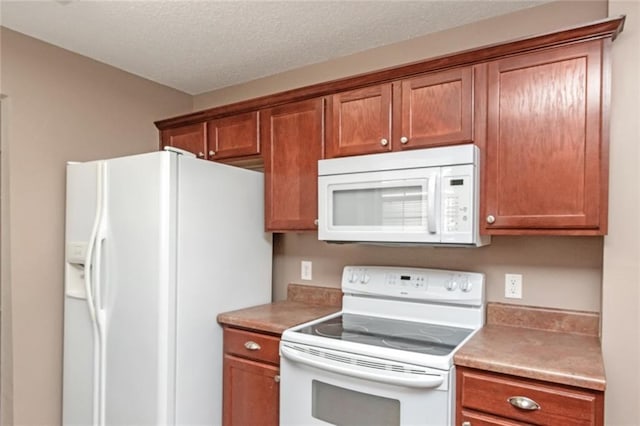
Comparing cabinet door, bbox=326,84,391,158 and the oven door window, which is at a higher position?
cabinet door, bbox=326,84,391,158

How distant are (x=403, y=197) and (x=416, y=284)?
511 mm

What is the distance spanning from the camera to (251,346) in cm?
209

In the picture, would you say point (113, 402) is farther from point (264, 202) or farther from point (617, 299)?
point (617, 299)

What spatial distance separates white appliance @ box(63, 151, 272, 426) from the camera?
194 cm

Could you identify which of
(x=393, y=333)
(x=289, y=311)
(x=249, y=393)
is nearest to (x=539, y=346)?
(x=393, y=333)

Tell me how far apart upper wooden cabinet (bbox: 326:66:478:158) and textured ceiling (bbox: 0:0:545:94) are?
372 millimetres

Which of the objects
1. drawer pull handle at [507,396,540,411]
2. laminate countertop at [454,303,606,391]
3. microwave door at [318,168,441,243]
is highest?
microwave door at [318,168,441,243]

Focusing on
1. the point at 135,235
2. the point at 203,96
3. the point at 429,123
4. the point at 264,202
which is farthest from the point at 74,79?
the point at 429,123

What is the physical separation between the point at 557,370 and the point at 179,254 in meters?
1.65

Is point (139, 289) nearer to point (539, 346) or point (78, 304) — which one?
point (78, 304)

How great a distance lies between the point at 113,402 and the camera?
2068 mm

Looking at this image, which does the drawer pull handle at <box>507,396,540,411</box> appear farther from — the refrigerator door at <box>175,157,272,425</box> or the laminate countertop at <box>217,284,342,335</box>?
the refrigerator door at <box>175,157,272,425</box>

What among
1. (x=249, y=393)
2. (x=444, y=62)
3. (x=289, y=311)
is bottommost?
(x=249, y=393)

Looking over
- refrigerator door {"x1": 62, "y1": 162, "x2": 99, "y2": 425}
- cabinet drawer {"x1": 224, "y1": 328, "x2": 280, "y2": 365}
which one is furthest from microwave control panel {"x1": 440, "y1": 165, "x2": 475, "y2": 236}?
refrigerator door {"x1": 62, "y1": 162, "x2": 99, "y2": 425}
